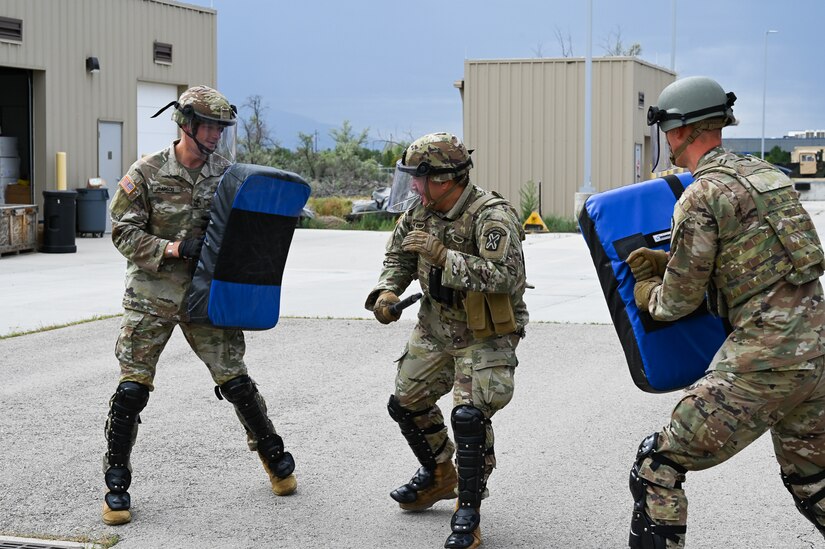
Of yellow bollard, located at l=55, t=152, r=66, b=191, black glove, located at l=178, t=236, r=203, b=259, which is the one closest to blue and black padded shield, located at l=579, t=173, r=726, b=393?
black glove, located at l=178, t=236, r=203, b=259

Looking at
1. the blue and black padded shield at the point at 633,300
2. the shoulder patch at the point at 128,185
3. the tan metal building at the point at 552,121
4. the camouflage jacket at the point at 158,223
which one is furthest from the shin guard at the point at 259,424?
the tan metal building at the point at 552,121

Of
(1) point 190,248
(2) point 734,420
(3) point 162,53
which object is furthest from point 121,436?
(3) point 162,53

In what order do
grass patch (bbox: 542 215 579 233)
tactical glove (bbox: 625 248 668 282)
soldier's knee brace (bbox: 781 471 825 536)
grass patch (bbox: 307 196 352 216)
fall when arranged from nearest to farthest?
soldier's knee brace (bbox: 781 471 825 536) < tactical glove (bbox: 625 248 668 282) < grass patch (bbox: 542 215 579 233) < grass patch (bbox: 307 196 352 216)

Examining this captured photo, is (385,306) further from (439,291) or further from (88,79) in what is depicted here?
(88,79)

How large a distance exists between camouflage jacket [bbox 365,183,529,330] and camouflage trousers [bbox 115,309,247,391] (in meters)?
0.79

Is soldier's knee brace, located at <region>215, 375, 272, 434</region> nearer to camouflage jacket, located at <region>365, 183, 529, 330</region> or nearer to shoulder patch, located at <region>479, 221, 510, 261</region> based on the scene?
camouflage jacket, located at <region>365, 183, 529, 330</region>

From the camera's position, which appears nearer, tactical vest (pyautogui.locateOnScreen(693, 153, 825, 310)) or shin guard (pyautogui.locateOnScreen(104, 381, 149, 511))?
tactical vest (pyautogui.locateOnScreen(693, 153, 825, 310))

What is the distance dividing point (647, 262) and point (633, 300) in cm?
18

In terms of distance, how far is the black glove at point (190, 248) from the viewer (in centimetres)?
529

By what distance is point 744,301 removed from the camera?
3.88m

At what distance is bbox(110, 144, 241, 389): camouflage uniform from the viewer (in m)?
5.34

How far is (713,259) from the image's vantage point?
384cm

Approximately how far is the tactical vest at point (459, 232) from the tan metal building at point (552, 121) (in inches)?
1055

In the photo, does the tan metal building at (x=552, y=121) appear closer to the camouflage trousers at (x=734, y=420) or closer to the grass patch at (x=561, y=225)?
the grass patch at (x=561, y=225)
